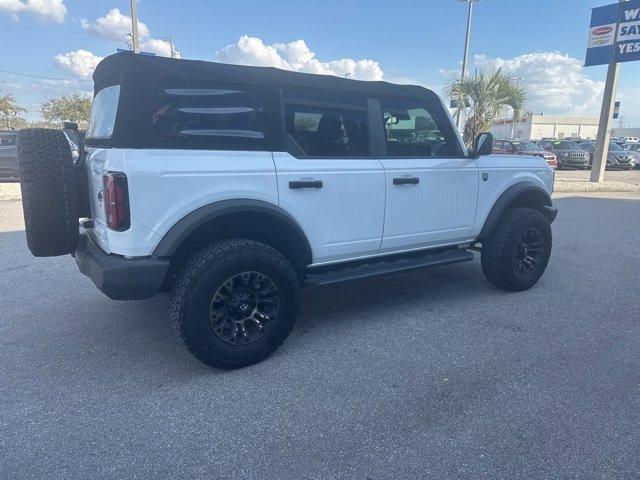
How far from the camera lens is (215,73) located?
9.71 feet

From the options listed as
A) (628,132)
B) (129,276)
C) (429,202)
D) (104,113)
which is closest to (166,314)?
(129,276)

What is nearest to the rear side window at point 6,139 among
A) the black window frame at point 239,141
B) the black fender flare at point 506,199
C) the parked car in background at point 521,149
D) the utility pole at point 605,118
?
the black window frame at point 239,141

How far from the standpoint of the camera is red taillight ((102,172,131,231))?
2.60 m

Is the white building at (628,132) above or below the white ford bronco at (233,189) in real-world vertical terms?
above

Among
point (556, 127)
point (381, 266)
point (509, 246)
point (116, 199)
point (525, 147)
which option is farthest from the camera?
point (556, 127)

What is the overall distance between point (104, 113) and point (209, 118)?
35.2 inches

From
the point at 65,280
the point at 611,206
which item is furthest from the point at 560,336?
the point at 611,206

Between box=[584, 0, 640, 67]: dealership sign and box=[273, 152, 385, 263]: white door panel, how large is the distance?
576 inches

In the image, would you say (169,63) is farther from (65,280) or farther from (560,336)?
(560,336)

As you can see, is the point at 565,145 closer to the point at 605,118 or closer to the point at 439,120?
the point at 605,118

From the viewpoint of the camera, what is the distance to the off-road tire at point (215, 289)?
2.84 metres

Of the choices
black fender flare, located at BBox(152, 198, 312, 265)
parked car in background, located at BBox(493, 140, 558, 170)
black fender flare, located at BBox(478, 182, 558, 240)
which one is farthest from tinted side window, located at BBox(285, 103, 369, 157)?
parked car in background, located at BBox(493, 140, 558, 170)

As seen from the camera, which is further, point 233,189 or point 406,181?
point 406,181

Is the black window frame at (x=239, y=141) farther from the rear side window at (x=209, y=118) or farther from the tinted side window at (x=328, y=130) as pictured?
the tinted side window at (x=328, y=130)
